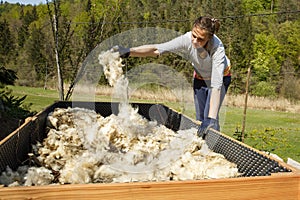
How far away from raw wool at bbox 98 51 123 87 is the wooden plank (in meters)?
1.31

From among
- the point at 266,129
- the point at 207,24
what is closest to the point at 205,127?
the point at 207,24

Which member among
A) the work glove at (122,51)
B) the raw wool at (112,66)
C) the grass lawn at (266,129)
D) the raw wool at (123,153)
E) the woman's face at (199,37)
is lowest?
the grass lawn at (266,129)

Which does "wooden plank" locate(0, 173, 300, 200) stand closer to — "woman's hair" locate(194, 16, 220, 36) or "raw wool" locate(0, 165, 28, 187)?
"raw wool" locate(0, 165, 28, 187)

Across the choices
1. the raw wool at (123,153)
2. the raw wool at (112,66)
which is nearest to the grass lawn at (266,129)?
the raw wool at (123,153)

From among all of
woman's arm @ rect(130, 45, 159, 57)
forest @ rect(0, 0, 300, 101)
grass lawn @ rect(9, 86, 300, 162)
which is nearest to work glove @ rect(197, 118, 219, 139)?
woman's arm @ rect(130, 45, 159, 57)

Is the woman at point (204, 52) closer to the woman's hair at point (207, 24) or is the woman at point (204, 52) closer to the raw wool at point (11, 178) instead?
the woman's hair at point (207, 24)

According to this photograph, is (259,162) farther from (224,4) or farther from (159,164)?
(224,4)

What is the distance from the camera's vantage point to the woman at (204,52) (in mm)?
2098

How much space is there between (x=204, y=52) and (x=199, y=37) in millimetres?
187

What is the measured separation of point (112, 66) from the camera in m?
2.18

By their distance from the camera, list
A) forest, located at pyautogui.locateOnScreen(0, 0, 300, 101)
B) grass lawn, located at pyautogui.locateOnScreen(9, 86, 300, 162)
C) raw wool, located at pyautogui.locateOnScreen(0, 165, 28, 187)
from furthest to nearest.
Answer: forest, located at pyautogui.locateOnScreen(0, 0, 300, 101)
grass lawn, located at pyautogui.locateOnScreen(9, 86, 300, 162)
raw wool, located at pyautogui.locateOnScreen(0, 165, 28, 187)

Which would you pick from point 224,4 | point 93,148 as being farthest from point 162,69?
point 224,4

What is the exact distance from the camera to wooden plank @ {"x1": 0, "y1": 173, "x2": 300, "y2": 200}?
0.88 m

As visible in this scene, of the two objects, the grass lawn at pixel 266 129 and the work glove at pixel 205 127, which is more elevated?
the work glove at pixel 205 127
